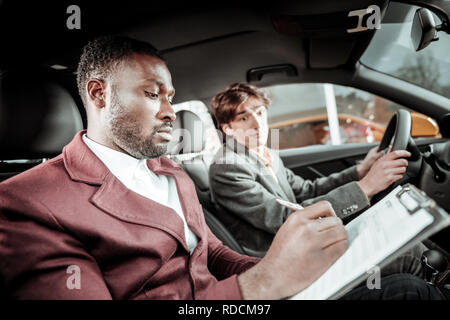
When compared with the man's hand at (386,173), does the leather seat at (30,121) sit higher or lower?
higher

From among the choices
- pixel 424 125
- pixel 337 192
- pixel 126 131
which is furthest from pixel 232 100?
pixel 424 125

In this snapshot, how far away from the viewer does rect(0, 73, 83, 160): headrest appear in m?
0.95

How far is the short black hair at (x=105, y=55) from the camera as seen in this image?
903 millimetres

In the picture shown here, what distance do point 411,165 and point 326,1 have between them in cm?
91

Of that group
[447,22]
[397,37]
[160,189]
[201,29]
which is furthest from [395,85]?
[160,189]

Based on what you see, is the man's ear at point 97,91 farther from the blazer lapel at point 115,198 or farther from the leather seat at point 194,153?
the leather seat at point 194,153

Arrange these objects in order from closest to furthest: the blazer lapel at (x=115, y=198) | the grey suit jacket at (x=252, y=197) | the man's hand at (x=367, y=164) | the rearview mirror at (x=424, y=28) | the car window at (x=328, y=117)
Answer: the blazer lapel at (x=115, y=198)
the rearview mirror at (x=424, y=28)
the grey suit jacket at (x=252, y=197)
the man's hand at (x=367, y=164)
the car window at (x=328, y=117)

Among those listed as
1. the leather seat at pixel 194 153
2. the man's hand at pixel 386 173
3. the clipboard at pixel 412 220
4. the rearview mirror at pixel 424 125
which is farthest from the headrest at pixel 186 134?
the rearview mirror at pixel 424 125

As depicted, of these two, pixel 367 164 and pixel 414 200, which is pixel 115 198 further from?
pixel 367 164

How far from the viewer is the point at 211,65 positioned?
6.56 ft

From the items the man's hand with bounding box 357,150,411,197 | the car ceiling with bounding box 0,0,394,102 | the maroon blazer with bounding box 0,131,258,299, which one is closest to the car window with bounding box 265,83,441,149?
the car ceiling with bounding box 0,0,394,102

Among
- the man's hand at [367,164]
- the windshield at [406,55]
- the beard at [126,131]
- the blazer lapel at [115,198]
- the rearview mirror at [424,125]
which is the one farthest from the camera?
the rearview mirror at [424,125]

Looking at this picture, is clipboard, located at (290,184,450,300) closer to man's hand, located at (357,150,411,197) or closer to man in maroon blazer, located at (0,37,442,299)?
man in maroon blazer, located at (0,37,442,299)

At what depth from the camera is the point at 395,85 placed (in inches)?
76.3
